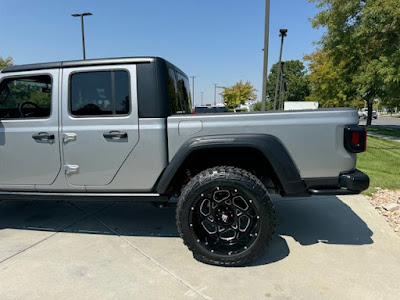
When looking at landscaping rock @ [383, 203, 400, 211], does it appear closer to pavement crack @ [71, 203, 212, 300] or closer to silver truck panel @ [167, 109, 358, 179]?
silver truck panel @ [167, 109, 358, 179]

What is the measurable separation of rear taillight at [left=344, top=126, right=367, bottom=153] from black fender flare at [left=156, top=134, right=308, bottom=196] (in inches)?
20.1

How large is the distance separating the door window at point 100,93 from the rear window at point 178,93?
0.47m

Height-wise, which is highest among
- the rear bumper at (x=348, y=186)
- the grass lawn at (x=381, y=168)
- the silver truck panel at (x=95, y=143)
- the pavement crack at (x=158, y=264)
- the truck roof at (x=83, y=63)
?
the truck roof at (x=83, y=63)

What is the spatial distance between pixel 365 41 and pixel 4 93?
51.0 feet

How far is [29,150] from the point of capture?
3.15 meters

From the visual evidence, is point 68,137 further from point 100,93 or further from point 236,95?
point 236,95

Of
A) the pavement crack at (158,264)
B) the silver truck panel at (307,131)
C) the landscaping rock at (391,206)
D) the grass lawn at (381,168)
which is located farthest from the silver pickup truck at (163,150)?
the grass lawn at (381,168)

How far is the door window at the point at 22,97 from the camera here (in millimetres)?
3236

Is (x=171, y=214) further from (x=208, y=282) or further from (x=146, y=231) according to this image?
(x=208, y=282)

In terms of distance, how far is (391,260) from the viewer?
9.36 ft

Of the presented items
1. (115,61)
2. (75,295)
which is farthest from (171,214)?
(115,61)

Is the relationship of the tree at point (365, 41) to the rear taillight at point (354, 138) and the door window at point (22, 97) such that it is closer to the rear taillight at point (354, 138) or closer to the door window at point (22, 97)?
the rear taillight at point (354, 138)

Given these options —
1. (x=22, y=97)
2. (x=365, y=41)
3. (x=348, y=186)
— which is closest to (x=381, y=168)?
(x=348, y=186)

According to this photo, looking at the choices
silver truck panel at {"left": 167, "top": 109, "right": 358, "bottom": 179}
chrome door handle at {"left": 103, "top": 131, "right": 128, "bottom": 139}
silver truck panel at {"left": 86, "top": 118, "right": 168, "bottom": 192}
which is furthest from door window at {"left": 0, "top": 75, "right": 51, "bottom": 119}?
silver truck panel at {"left": 167, "top": 109, "right": 358, "bottom": 179}
